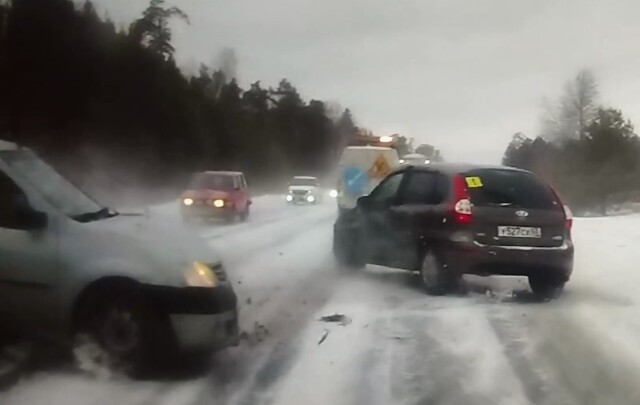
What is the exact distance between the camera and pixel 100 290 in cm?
752

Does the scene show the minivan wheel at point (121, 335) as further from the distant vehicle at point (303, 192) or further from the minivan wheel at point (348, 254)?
the distant vehicle at point (303, 192)

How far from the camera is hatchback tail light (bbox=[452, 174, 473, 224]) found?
41.7 ft

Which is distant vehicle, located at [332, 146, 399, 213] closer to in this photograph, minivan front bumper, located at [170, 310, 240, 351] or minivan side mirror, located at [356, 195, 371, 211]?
minivan side mirror, located at [356, 195, 371, 211]

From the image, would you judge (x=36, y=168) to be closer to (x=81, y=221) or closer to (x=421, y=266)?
(x=81, y=221)

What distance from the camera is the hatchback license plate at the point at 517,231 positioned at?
41.4 ft

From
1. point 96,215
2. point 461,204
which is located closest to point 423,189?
point 461,204

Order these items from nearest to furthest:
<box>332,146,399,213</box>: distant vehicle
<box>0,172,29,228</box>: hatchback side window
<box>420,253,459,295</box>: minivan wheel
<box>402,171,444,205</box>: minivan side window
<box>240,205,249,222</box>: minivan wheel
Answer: <box>0,172,29,228</box>: hatchback side window < <box>420,253,459,295</box>: minivan wheel < <box>402,171,444,205</box>: minivan side window < <box>332,146,399,213</box>: distant vehicle < <box>240,205,249,222</box>: minivan wheel

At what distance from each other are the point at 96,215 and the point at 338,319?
3.24 metres

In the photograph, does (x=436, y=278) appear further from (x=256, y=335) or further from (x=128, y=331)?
(x=128, y=331)

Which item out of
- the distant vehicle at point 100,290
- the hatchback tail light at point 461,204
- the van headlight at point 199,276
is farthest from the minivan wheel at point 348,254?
the distant vehicle at point 100,290

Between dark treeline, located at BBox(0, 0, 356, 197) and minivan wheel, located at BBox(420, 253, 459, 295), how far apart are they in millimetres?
9545

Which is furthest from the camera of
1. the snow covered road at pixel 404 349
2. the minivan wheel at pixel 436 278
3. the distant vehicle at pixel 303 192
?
the distant vehicle at pixel 303 192

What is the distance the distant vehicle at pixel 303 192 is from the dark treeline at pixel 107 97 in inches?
176

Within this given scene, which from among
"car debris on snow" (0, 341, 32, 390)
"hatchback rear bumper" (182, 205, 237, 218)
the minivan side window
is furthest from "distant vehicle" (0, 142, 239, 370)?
"hatchback rear bumper" (182, 205, 237, 218)
